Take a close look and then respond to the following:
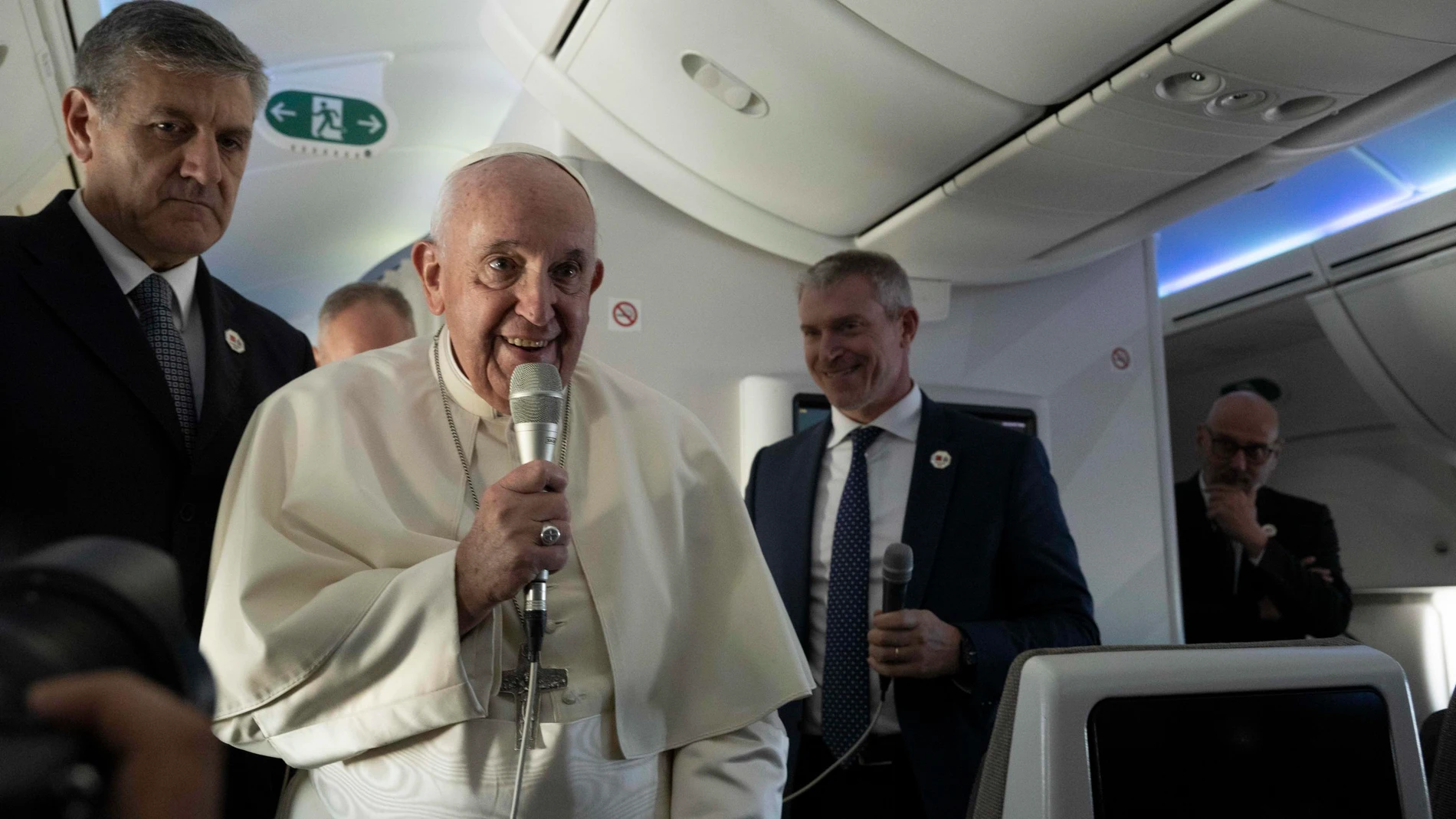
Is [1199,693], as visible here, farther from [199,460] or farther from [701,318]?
[701,318]

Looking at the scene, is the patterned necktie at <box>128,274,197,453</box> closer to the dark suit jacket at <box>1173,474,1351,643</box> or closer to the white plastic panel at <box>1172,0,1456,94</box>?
the white plastic panel at <box>1172,0,1456,94</box>

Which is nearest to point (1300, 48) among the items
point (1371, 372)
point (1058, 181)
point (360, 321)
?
point (1058, 181)

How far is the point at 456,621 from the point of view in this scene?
1.55 meters

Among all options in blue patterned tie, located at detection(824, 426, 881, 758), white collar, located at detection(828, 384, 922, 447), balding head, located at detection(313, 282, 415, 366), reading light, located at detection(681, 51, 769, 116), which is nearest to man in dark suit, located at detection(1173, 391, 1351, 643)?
white collar, located at detection(828, 384, 922, 447)

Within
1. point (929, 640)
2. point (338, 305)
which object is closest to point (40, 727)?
point (929, 640)

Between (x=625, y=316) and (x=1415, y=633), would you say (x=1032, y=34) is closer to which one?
(x=625, y=316)

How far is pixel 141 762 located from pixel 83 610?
0.06 m

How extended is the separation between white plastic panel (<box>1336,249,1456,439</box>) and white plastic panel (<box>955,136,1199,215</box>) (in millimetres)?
2772

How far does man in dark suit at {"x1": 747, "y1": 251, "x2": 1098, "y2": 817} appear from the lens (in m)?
2.67

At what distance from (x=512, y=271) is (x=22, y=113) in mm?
2288

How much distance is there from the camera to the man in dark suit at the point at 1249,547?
4391 millimetres

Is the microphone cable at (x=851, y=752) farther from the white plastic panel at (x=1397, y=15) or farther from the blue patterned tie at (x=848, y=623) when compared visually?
the white plastic panel at (x=1397, y=15)

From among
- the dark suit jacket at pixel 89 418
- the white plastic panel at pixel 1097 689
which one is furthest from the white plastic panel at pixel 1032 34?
the dark suit jacket at pixel 89 418

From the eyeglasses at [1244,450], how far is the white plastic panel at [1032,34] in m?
2.56
